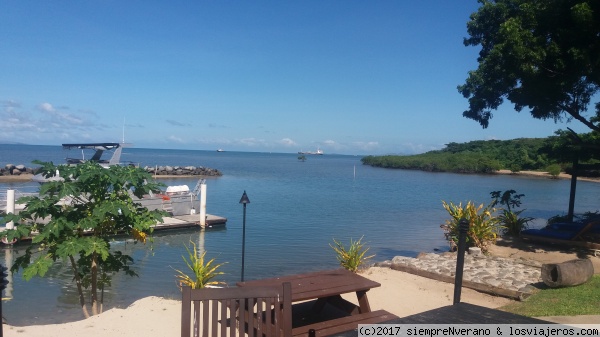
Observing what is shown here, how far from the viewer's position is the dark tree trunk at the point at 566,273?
7547 millimetres

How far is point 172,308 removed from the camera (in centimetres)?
707

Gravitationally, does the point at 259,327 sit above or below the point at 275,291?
below

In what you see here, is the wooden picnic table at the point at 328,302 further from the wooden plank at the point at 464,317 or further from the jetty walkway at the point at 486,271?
the jetty walkway at the point at 486,271

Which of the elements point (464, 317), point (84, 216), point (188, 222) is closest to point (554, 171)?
point (188, 222)

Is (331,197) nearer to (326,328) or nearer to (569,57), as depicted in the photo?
(569,57)

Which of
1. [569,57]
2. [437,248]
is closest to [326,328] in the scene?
[569,57]

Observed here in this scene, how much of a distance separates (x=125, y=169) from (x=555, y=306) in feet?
19.6

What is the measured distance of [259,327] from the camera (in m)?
3.18

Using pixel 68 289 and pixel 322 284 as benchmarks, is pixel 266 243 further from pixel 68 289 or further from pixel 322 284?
pixel 322 284

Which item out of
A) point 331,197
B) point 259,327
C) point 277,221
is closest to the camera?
point 259,327

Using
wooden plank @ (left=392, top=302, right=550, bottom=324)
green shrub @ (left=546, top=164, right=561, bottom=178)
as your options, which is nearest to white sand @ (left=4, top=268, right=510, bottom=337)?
wooden plank @ (left=392, top=302, right=550, bottom=324)

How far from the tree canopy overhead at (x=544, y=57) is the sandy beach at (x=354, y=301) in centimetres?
386

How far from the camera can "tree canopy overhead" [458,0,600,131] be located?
10055 mm

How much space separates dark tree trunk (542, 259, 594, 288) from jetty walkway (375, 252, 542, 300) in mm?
312
